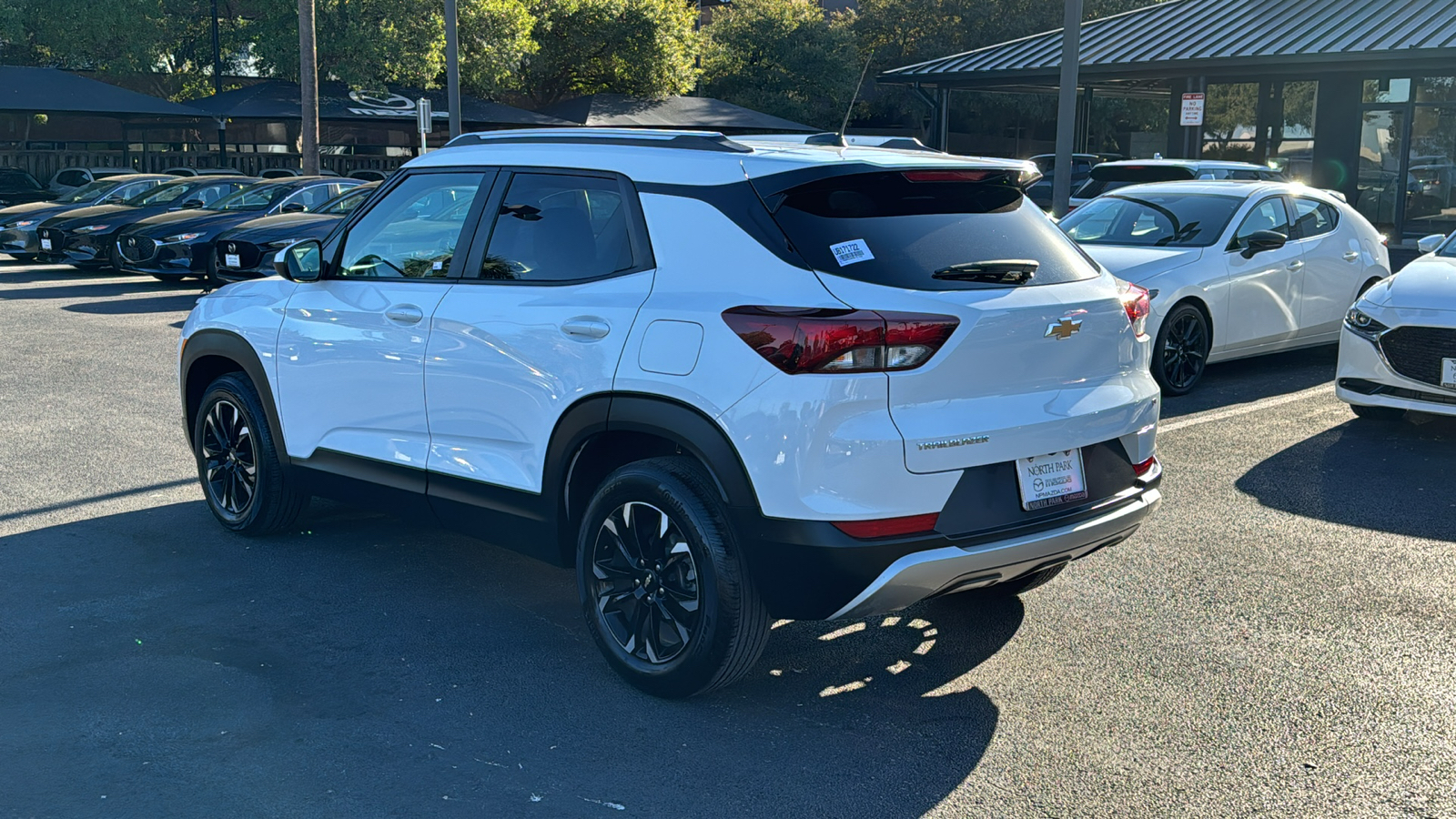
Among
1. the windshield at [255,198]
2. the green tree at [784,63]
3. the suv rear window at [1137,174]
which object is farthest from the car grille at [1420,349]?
the green tree at [784,63]

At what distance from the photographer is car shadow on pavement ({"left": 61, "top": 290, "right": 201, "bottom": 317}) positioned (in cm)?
1553

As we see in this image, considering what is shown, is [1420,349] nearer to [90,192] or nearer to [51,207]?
[51,207]

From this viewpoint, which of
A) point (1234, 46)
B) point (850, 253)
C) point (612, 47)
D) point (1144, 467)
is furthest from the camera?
point (612, 47)

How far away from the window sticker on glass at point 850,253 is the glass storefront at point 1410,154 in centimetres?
2111

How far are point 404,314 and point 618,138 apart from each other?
1.13m

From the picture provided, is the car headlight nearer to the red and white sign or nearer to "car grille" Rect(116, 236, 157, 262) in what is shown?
A: the red and white sign

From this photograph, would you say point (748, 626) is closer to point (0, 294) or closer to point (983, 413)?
point (983, 413)

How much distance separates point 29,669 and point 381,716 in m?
1.36

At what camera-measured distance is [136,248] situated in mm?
18234

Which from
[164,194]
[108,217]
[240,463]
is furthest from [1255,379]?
[164,194]

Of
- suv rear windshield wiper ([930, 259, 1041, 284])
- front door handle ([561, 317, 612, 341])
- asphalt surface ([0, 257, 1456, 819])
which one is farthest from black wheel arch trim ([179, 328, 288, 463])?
suv rear windshield wiper ([930, 259, 1041, 284])

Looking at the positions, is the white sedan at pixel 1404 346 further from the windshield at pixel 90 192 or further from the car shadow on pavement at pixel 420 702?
the windshield at pixel 90 192

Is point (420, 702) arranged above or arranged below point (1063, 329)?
below

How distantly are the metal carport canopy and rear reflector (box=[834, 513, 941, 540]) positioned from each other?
18.5m
